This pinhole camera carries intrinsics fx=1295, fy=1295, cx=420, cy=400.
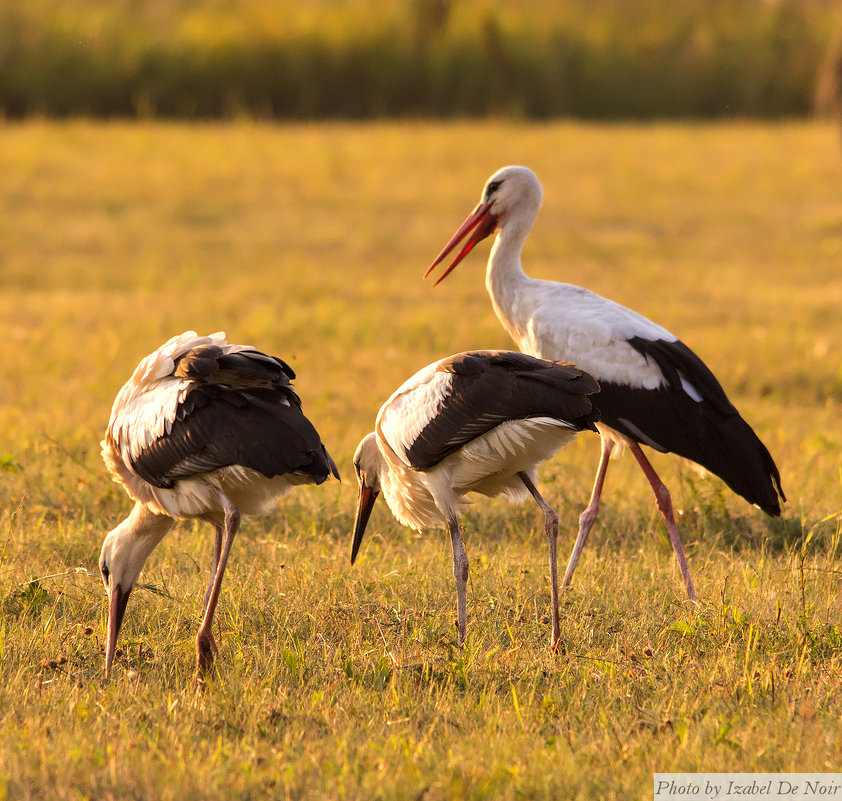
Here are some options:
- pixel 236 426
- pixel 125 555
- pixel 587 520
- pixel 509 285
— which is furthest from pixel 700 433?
pixel 125 555

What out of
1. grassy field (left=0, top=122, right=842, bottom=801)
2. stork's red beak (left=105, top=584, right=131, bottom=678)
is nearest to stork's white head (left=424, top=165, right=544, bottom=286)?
grassy field (left=0, top=122, right=842, bottom=801)

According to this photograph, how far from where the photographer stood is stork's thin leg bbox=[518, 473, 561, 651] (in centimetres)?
400

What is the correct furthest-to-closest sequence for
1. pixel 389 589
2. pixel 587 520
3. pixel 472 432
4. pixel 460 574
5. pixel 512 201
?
pixel 512 201 < pixel 587 520 < pixel 389 589 < pixel 460 574 < pixel 472 432

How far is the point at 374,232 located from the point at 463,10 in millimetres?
10952

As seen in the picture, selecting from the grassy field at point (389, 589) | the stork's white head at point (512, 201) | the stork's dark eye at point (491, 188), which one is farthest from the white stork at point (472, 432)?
the stork's dark eye at point (491, 188)

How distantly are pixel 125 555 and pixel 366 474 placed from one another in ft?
3.24

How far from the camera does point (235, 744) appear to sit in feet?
10.7

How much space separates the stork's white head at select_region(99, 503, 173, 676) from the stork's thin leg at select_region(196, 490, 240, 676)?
28cm

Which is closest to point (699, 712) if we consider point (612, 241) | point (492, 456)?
point (492, 456)

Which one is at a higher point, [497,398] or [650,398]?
[497,398]

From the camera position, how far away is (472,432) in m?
4.00

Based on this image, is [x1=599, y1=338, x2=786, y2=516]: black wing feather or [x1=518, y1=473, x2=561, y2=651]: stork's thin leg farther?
[x1=599, y1=338, x2=786, y2=516]: black wing feather

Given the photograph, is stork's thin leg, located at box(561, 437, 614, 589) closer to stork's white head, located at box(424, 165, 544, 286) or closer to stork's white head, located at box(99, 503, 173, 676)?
stork's white head, located at box(424, 165, 544, 286)

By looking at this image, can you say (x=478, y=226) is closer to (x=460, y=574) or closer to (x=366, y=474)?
(x=366, y=474)
